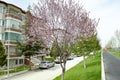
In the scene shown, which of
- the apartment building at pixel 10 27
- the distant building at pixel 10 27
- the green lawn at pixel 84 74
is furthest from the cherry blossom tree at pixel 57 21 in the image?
the apartment building at pixel 10 27

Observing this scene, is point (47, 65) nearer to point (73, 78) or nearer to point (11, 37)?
point (11, 37)

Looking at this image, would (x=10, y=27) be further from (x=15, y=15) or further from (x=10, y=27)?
(x=15, y=15)

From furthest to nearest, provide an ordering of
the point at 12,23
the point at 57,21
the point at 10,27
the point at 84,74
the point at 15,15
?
the point at 15,15 < the point at 12,23 < the point at 10,27 < the point at 84,74 < the point at 57,21

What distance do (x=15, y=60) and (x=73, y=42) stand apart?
2837cm

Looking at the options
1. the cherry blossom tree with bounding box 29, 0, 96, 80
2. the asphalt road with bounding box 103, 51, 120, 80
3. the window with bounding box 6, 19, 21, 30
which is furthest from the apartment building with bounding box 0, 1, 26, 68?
the cherry blossom tree with bounding box 29, 0, 96, 80

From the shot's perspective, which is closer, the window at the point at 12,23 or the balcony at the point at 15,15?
the window at the point at 12,23

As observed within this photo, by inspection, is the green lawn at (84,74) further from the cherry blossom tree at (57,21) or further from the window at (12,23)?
the window at (12,23)

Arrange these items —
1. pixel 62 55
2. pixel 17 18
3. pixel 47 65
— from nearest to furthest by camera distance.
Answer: pixel 62 55
pixel 47 65
pixel 17 18

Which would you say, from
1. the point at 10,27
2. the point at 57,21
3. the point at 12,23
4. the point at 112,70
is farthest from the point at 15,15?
the point at 57,21

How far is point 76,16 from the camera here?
10258mm

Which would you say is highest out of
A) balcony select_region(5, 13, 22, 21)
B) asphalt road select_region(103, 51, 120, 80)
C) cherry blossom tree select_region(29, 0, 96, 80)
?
balcony select_region(5, 13, 22, 21)

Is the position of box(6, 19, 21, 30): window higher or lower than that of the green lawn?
higher

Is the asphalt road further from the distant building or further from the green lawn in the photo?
the distant building

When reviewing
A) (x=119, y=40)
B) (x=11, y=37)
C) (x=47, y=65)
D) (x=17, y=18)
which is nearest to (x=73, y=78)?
(x=47, y=65)
